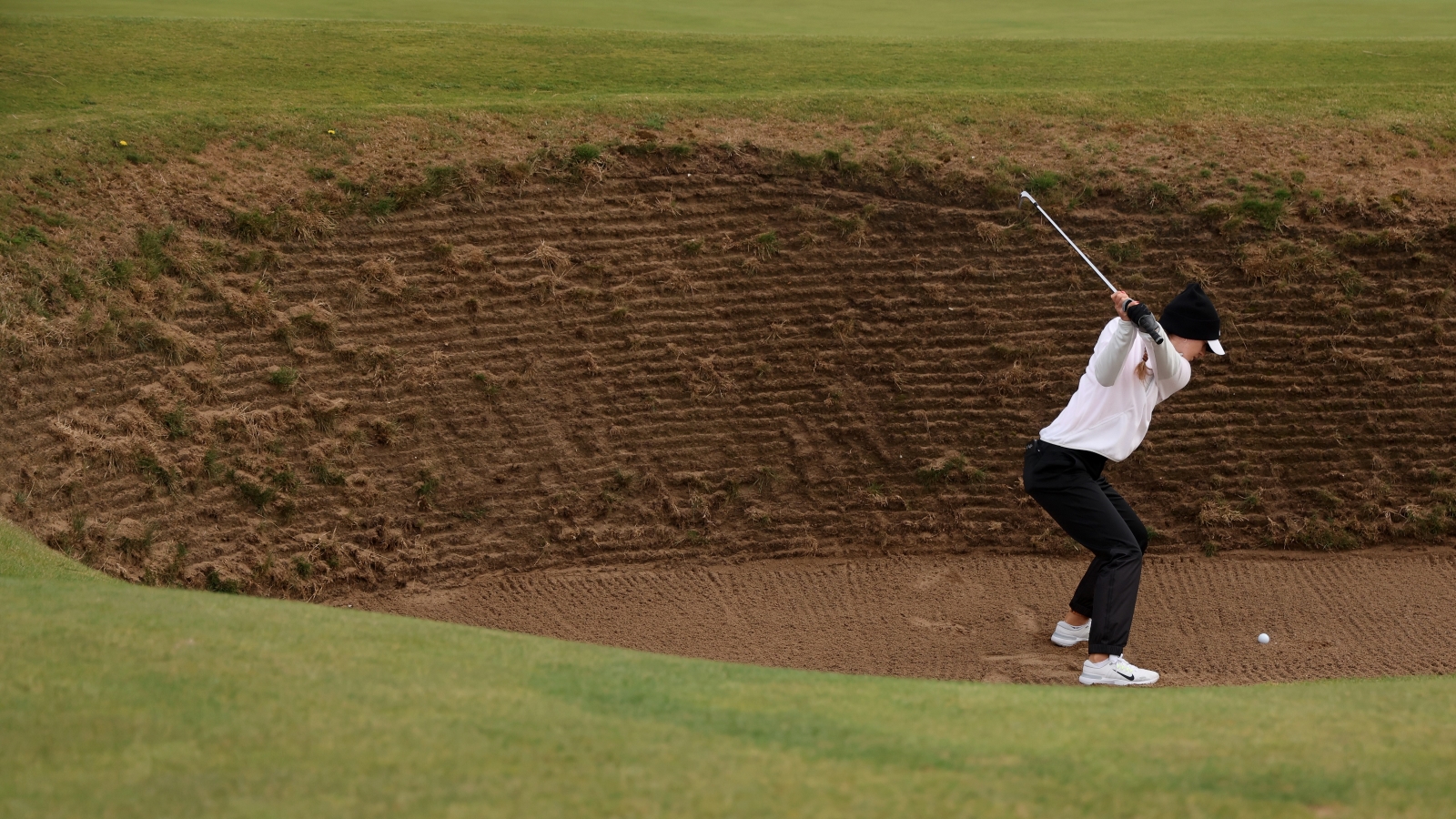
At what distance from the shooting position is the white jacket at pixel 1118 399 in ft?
24.8

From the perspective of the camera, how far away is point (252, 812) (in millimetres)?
3473

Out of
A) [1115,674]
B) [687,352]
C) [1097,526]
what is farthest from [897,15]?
[1115,674]

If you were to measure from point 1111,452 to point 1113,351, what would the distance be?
0.77 meters

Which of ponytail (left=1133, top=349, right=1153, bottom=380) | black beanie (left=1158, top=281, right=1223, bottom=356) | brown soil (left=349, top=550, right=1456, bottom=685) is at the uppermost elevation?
black beanie (left=1158, top=281, right=1223, bottom=356)

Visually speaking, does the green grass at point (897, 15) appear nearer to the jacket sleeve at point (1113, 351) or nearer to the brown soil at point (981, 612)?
the brown soil at point (981, 612)

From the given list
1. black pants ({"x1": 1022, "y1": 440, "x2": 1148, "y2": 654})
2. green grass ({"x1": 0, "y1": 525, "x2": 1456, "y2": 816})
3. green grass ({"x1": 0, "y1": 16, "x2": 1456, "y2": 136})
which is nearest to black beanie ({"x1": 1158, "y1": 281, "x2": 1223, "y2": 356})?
black pants ({"x1": 1022, "y1": 440, "x2": 1148, "y2": 654})

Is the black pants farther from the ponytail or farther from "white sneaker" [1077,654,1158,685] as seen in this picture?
the ponytail

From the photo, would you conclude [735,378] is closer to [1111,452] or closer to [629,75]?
[1111,452]

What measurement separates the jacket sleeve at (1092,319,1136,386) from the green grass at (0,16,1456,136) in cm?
630

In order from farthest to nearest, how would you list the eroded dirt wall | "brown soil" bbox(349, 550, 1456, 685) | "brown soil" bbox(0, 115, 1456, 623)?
the eroded dirt wall
"brown soil" bbox(0, 115, 1456, 623)
"brown soil" bbox(349, 550, 1456, 685)

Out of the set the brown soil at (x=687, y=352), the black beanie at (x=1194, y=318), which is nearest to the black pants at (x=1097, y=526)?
the black beanie at (x=1194, y=318)

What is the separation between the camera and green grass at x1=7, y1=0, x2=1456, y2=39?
16.6 metres

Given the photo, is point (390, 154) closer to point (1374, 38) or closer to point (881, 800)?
point (881, 800)

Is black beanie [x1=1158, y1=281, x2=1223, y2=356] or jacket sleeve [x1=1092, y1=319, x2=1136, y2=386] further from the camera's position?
black beanie [x1=1158, y1=281, x2=1223, y2=356]
